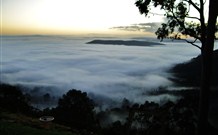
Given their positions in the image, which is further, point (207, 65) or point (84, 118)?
point (84, 118)

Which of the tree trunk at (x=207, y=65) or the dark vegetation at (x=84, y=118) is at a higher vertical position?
the tree trunk at (x=207, y=65)

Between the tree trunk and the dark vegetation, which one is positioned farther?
the tree trunk

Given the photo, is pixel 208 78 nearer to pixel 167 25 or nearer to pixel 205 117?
pixel 205 117

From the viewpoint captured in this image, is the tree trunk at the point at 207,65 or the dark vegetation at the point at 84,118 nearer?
the dark vegetation at the point at 84,118

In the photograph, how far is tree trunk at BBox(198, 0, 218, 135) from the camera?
10461 mm

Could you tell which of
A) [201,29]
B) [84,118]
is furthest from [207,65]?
[84,118]

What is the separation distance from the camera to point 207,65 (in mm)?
10633

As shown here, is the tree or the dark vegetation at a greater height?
the tree

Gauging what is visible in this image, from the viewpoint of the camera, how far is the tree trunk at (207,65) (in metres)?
10.5

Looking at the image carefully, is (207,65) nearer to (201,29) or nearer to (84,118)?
(201,29)

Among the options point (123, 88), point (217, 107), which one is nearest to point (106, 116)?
point (217, 107)

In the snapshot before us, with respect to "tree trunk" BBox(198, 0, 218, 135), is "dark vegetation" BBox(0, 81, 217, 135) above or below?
below

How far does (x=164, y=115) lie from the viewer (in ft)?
31.7

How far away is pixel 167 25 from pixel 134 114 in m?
5.66
